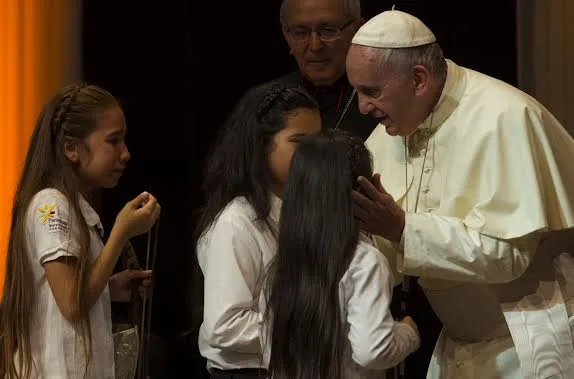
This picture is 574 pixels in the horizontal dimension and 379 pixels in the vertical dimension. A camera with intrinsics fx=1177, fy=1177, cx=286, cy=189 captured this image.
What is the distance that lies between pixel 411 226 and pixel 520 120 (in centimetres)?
44

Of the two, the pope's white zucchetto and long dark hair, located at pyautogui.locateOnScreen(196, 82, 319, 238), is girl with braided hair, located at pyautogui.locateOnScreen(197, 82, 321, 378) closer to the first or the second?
long dark hair, located at pyautogui.locateOnScreen(196, 82, 319, 238)

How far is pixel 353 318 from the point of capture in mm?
2902

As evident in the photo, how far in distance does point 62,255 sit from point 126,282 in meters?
0.36

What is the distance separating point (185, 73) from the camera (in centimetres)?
536

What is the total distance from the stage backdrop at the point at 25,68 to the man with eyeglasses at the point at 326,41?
113cm

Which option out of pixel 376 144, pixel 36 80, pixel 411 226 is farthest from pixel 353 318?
pixel 36 80

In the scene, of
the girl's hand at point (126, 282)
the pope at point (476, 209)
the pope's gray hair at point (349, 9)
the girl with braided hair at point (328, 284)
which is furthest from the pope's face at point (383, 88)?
the pope's gray hair at point (349, 9)

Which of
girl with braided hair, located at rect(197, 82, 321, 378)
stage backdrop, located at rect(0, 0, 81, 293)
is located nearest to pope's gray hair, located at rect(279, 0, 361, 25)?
girl with braided hair, located at rect(197, 82, 321, 378)

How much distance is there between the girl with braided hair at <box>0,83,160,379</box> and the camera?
3293 millimetres

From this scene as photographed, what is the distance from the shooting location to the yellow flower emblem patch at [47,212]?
331 cm

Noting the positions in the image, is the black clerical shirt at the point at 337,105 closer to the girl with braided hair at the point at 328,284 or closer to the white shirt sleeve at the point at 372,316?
the girl with braided hair at the point at 328,284

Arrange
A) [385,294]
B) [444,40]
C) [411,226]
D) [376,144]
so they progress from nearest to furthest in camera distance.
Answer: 1. [385,294]
2. [411,226]
3. [376,144]
4. [444,40]

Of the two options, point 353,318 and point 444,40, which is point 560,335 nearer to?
point 353,318

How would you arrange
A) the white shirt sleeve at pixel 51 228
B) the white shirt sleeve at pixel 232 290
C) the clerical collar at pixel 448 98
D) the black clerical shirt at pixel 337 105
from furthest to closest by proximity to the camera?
1. the black clerical shirt at pixel 337 105
2. the clerical collar at pixel 448 98
3. the white shirt sleeve at pixel 51 228
4. the white shirt sleeve at pixel 232 290
